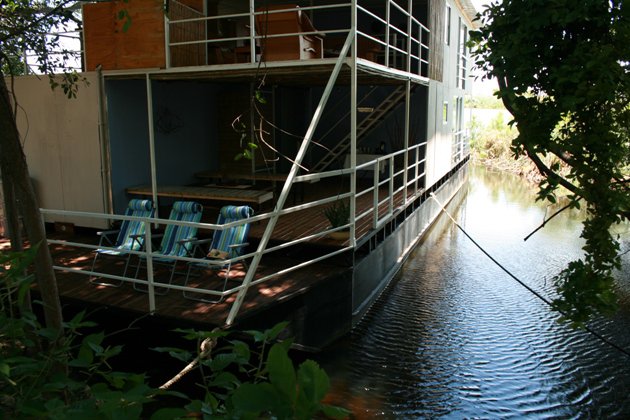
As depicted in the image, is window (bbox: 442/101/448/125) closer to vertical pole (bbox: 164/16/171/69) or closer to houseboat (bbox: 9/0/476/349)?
houseboat (bbox: 9/0/476/349)

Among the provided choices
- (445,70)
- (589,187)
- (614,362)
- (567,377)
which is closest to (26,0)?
(589,187)

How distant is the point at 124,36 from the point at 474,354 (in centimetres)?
707

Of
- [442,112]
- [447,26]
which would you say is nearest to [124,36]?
[442,112]

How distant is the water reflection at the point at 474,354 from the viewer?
19.3 feet

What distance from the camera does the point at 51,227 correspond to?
948 cm

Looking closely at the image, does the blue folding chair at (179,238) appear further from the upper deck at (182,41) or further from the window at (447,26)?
the window at (447,26)

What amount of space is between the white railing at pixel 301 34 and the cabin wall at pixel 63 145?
6.19 feet

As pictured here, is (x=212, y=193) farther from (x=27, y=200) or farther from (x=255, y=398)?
(x=255, y=398)

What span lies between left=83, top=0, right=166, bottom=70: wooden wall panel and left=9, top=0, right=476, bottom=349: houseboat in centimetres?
2

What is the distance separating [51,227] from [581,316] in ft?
28.6

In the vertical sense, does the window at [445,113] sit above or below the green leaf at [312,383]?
above

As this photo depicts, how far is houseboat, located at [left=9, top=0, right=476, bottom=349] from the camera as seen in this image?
6.15 metres

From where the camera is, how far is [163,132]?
10.1m

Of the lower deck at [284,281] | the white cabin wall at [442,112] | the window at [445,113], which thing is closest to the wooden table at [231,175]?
the lower deck at [284,281]
